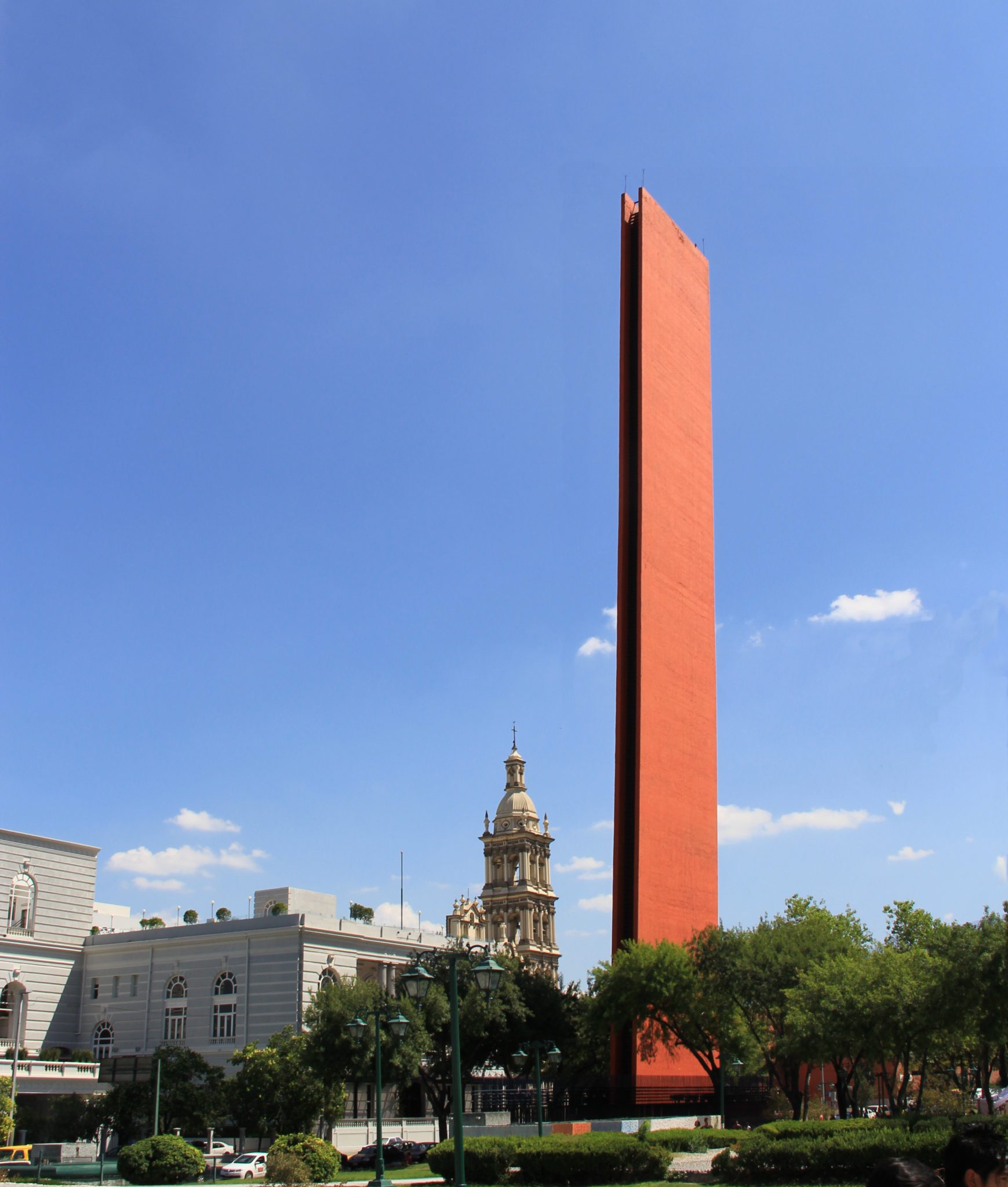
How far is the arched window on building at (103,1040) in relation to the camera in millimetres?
56031

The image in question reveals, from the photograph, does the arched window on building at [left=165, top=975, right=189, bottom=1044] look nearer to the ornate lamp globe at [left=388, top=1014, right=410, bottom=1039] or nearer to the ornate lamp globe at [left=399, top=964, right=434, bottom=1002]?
the ornate lamp globe at [left=388, top=1014, right=410, bottom=1039]

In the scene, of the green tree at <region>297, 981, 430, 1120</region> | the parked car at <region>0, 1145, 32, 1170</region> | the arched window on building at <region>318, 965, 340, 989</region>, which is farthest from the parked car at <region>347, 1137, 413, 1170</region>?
the parked car at <region>0, 1145, 32, 1170</region>

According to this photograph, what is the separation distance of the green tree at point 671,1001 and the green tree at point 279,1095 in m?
11.0

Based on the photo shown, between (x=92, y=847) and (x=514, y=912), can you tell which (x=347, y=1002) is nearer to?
(x=92, y=847)

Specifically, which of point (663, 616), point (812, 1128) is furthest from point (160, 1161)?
point (663, 616)

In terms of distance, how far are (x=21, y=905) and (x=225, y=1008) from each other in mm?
12401

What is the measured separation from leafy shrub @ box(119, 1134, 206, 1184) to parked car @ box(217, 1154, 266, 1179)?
2.58 meters

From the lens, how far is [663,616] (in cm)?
4903

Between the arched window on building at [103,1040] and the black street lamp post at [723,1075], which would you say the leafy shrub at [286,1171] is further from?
the arched window on building at [103,1040]

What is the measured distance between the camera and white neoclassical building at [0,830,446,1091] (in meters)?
51.8

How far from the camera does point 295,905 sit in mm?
57656

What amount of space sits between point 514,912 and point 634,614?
5119 cm

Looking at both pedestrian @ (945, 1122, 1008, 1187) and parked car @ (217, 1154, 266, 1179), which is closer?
pedestrian @ (945, 1122, 1008, 1187)

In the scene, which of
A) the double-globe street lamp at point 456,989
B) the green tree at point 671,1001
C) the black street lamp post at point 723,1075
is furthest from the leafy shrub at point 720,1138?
the double-globe street lamp at point 456,989
